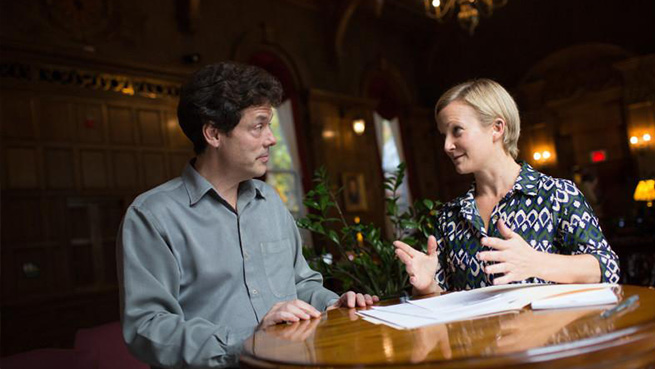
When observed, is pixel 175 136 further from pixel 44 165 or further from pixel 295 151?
pixel 295 151

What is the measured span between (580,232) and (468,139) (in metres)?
0.46

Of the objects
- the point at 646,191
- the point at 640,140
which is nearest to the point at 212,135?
the point at 646,191

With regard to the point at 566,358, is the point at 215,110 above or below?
above

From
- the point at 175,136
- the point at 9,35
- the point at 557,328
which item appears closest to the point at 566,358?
the point at 557,328

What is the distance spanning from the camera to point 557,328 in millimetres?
1093

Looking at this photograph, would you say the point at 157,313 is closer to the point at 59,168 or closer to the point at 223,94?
the point at 223,94

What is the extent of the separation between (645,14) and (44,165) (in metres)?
10.0

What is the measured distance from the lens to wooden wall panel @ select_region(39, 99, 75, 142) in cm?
654

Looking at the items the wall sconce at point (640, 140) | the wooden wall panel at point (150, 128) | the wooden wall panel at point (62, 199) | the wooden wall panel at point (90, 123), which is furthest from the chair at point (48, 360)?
the wall sconce at point (640, 140)

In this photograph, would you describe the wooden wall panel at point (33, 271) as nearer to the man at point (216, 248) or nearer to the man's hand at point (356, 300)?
the man at point (216, 248)

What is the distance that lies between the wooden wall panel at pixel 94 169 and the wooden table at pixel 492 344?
6.00 meters

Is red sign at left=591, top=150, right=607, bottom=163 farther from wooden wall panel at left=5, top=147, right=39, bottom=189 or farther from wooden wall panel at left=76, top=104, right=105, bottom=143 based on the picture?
wooden wall panel at left=5, top=147, right=39, bottom=189

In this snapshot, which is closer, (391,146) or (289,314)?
(289,314)

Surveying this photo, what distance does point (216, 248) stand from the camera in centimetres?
188
